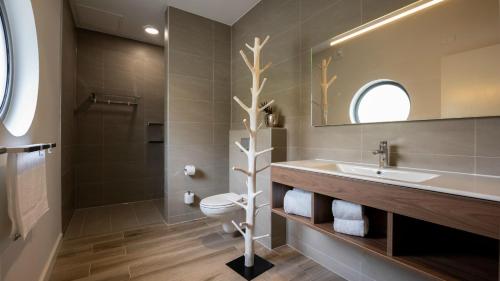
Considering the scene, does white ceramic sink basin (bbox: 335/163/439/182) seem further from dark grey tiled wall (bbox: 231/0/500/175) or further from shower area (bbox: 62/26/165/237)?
shower area (bbox: 62/26/165/237)

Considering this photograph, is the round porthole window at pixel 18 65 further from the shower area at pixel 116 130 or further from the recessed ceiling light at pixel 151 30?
the recessed ceiling light at pixel 151 30

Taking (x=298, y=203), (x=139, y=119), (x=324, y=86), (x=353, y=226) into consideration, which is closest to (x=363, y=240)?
(x=353, y=226)

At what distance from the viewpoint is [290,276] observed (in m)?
1.77

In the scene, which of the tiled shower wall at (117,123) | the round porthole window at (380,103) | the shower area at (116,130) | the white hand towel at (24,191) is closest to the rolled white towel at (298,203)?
the round porthole window at (380,103)

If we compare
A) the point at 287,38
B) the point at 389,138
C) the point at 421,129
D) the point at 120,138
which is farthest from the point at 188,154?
the point at 421,129

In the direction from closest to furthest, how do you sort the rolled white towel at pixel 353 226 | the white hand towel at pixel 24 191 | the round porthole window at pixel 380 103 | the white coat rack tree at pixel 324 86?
1. the white hand towel at pixel 24 191
2. the rolled white towel at pixel 353 226
3. the round porthole window at pixel 380 103
4. the white coat rack tree at pixel 324 86

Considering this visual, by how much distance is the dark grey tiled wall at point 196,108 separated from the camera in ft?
9.02

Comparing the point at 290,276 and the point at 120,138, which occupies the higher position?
the point at 120,138

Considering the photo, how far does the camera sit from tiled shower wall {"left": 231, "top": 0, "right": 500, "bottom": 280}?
1214 mm

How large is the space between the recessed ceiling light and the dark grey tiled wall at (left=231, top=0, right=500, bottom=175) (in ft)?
4.00

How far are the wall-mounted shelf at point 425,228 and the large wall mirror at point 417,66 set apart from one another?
63 cm

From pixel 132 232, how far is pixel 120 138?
5.44 feet

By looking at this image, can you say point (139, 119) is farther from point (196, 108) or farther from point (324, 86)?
point (324, 86)

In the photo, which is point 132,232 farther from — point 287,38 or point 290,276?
point 287,38
